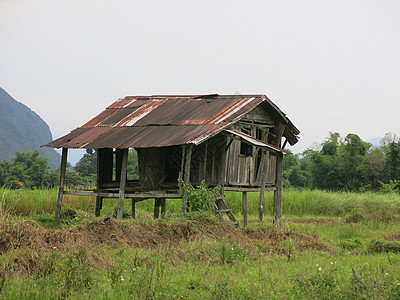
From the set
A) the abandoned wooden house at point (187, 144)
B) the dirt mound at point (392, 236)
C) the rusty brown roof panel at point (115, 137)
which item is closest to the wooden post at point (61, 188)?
the abandoned wooden house at point (187, 144)

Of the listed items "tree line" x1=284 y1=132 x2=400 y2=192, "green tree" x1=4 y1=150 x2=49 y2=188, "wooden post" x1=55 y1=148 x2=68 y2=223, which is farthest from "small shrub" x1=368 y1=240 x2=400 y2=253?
"green tree" x1=4 y1=150 x2=49 y2=188

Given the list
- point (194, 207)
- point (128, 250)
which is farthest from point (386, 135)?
point (128, 250)

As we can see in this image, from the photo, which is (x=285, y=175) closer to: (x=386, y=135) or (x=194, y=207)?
(x=386, y=135)

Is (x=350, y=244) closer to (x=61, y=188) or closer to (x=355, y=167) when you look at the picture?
(x=61, y=188)

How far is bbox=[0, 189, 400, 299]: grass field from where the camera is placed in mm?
7824

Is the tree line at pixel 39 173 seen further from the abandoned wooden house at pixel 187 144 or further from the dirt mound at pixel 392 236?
the dirt mound at pixel 392 236

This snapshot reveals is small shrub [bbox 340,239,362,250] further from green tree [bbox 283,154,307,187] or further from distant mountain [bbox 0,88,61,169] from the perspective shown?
distant mountain [bbox 0,88,61,169]

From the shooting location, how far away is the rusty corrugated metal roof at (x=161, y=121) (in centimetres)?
1652

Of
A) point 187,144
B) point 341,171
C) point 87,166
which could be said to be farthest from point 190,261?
point 87,166

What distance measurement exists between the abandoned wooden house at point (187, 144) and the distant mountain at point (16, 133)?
453ft

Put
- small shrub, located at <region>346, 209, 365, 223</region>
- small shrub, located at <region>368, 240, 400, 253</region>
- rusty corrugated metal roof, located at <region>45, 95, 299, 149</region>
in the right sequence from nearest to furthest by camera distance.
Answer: small shrub, located at <region>368, 240, 400, 253</region>, rusty corrugated metal roof, located at <region>45, 95, 299, 149</region>, small shrub, located at <region>346, 209, 365, 223</region>

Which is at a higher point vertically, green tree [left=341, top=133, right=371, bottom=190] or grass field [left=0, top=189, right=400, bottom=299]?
green tree [left=341, top=133, right=371, bottom=190]

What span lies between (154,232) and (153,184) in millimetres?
5459

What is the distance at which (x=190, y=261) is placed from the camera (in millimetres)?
10664
